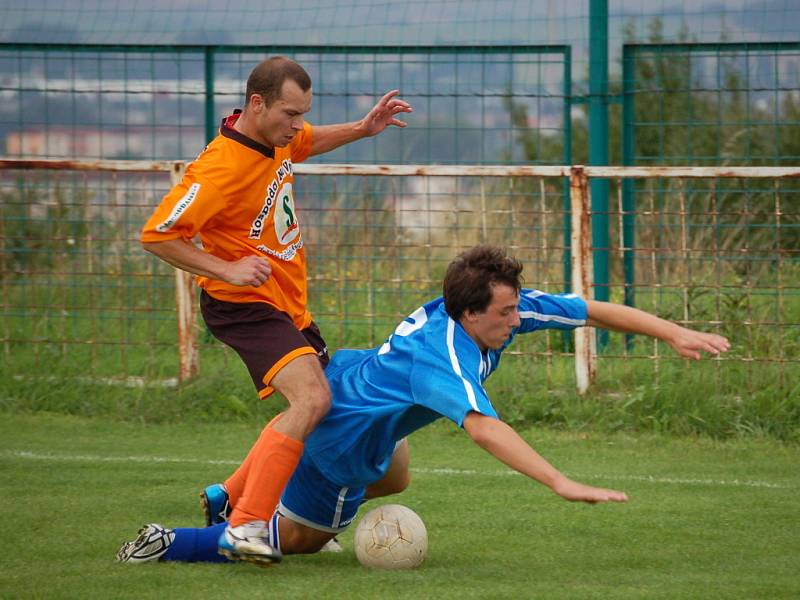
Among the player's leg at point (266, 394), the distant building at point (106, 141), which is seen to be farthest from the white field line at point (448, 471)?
the distant building at point (106, 141)

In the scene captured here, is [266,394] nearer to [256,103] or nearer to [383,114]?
[256,103]

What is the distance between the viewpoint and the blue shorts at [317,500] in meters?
4.87

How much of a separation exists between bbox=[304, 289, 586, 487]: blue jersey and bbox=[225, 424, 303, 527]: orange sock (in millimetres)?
124

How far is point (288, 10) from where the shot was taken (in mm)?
11148

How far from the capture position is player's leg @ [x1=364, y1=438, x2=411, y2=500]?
5.17 meters

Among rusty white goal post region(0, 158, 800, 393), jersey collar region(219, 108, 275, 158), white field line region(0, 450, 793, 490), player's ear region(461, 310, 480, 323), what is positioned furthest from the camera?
rusty white goal post region(0, 158, 800, 393)

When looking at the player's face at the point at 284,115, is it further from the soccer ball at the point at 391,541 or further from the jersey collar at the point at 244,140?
the soccer ball at the point at 391,541

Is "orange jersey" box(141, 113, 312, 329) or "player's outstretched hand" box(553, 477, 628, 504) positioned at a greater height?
"orange jersey" box(141, 113, 312, 329)

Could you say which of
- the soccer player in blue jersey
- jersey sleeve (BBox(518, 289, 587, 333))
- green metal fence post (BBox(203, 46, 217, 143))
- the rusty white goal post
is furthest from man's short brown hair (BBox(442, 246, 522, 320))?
green metal fence post (BBox(203, 46, 217, 143))

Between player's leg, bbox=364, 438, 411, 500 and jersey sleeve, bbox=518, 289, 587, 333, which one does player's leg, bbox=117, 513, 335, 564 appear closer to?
Result: player's leg, bbox=364, 438, 411, 500

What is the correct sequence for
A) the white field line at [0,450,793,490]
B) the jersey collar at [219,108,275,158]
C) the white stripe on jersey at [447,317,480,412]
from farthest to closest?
the white field line at [0,450,793,490] → the jersey collar at [219,108,275,158] → the white stripe on jersey at [447,317,480,412]

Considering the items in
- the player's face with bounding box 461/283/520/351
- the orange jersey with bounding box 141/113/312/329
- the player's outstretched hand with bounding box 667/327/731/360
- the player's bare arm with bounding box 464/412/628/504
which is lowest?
the player's bare arm with bounding box 464/412/628/504

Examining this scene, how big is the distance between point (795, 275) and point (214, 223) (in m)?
3.90

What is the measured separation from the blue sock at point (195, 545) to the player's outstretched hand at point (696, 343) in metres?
1.86
